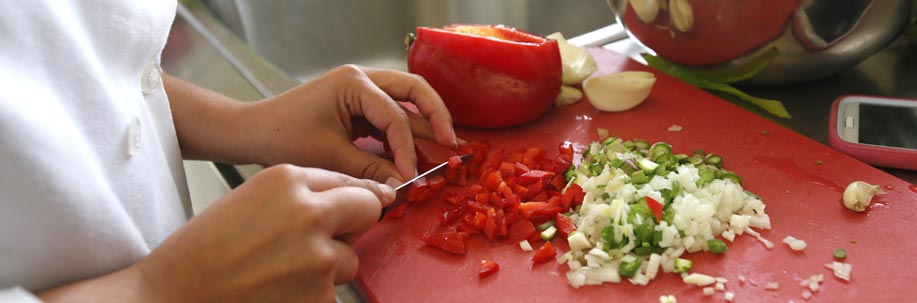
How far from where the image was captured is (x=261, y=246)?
62cm

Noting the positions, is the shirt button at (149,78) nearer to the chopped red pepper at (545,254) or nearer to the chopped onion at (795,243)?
the chopped red pepper at (545,254)

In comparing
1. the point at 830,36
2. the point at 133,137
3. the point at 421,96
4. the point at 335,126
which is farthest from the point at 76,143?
the point at 830,36

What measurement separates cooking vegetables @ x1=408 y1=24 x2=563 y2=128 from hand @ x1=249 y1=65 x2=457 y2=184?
0.14 metres

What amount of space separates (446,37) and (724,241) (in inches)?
18.6

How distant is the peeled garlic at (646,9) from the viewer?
1.07 m

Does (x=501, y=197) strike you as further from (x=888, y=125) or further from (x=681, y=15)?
(x=888, y=125)

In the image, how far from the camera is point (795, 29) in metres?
0.99

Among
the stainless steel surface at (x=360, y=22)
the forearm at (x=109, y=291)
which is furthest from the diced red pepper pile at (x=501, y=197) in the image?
the stainless steel surface at (x=360, y=22)

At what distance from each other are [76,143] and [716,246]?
0.64 meters

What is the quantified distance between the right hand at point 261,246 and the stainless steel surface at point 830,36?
645 mm

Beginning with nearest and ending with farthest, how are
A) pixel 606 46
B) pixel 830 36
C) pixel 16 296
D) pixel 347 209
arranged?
1. pixel 16 296
2. pixel 347 209
3. pixel 830 36
4. pixel 606 46

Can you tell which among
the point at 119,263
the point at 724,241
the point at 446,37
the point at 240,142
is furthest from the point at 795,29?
the point at 119,263

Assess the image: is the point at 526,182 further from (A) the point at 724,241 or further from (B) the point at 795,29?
(B) the point at 795,29

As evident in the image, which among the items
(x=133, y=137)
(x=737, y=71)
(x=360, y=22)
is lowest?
(x=360, y=22)
